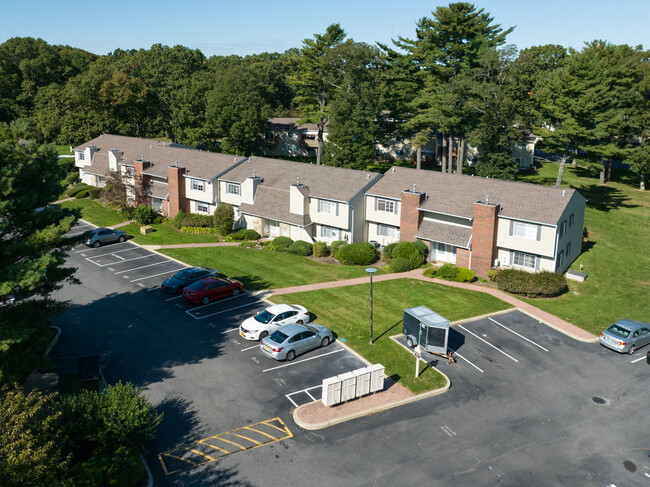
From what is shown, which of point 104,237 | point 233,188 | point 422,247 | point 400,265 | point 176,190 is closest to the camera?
point 400,265

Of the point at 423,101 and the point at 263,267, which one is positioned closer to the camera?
the point at 263,267

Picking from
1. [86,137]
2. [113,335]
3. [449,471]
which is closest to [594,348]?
[449,471]

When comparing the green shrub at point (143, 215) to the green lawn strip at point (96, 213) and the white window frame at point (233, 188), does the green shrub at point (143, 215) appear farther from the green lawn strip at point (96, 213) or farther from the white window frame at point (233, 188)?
the white window frame at point (233, 188)

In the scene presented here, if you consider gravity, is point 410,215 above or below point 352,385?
above

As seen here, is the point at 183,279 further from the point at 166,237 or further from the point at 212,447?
the point at 212,447

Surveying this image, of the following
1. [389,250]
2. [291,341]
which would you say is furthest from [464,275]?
[291,341]

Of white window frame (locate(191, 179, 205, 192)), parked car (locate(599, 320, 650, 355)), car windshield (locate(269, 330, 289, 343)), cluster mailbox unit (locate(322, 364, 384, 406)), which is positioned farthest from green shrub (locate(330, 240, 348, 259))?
cluster mailbox unit (locate(322, 364, 384, 406))
